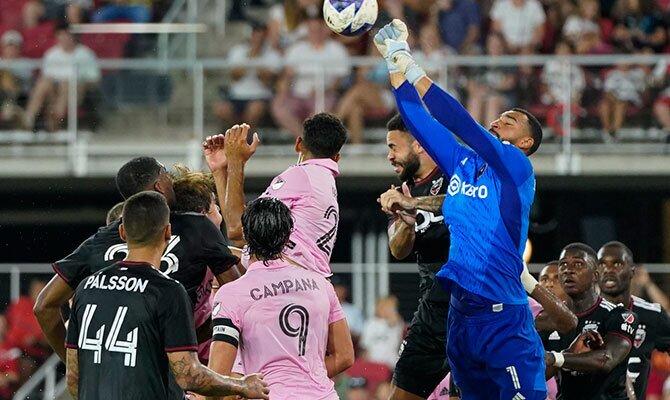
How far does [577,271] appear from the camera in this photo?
9672 millimetres

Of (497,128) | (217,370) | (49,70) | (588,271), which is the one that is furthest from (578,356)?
(49,70)

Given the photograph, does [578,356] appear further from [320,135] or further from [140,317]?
[140,317]

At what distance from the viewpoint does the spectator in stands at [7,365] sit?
51.7 ft

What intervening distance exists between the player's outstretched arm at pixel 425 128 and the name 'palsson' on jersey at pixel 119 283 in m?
1.87

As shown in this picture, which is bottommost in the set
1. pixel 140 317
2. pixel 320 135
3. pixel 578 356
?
pixel 578 356

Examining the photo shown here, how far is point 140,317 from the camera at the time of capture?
22.7 feet

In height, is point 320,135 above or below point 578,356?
above


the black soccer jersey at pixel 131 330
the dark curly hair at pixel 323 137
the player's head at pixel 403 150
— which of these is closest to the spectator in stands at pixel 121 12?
the player's head at pixel 403 150

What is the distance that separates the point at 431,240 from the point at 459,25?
9.65 m

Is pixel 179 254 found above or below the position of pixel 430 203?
below

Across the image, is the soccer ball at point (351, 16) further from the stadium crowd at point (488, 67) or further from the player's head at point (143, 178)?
the stadium crowd at point (488, 67)

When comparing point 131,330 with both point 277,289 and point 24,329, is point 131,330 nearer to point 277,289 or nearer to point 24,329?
point 277,289

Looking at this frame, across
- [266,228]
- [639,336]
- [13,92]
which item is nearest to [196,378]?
[266,228]

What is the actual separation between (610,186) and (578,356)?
353 inches
